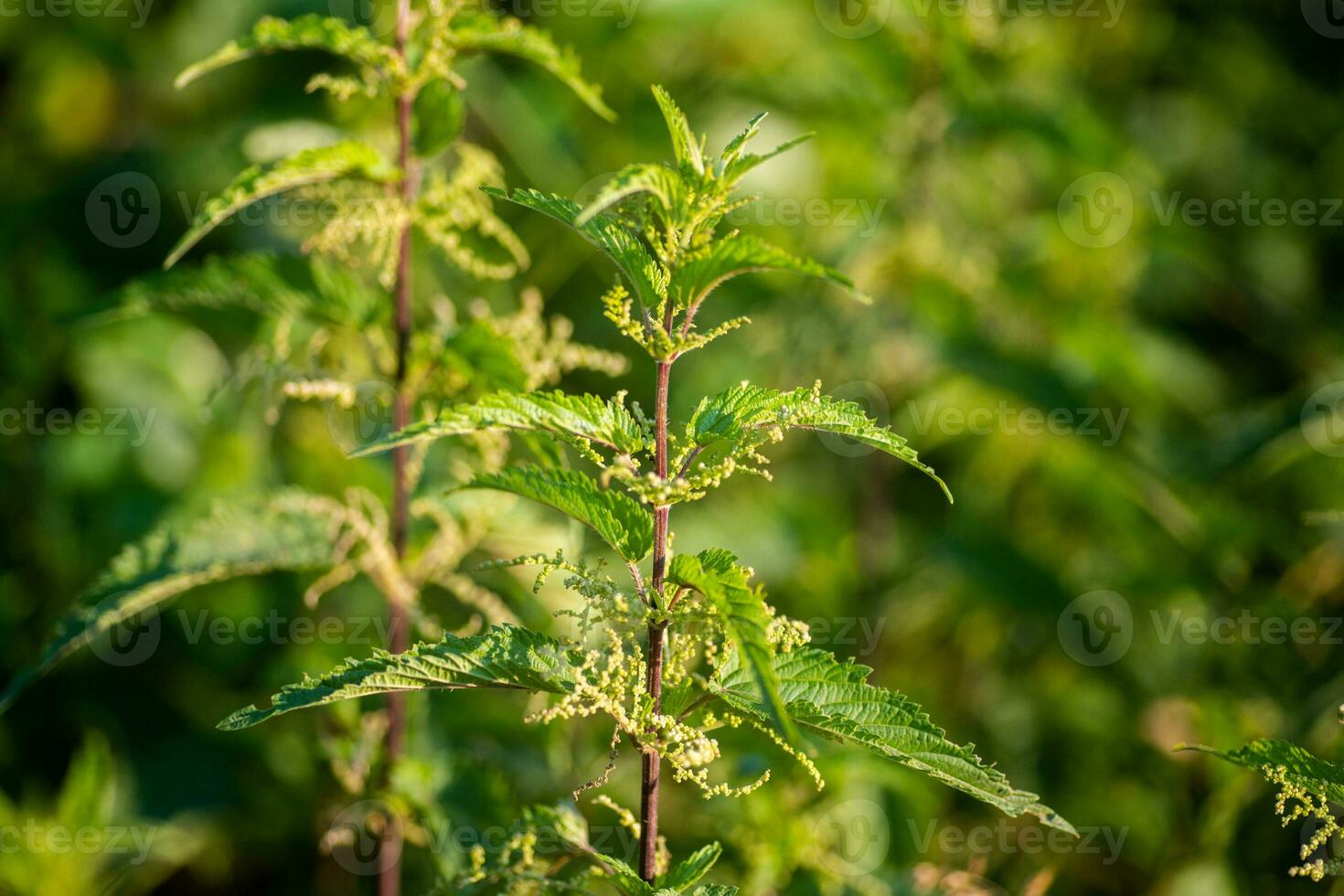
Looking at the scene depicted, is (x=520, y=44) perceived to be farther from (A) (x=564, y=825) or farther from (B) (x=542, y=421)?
(A) (x=564, y=825)

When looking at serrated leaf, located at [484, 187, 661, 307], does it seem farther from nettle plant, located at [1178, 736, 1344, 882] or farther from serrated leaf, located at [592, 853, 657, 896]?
nettle plant, located at [1178, 736, 1344, 882]

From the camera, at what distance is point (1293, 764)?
1492 mm

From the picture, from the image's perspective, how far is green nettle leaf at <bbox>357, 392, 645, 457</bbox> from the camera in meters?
1.33

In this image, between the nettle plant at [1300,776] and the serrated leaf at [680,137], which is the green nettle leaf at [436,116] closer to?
the serrated leaf at [680,137]

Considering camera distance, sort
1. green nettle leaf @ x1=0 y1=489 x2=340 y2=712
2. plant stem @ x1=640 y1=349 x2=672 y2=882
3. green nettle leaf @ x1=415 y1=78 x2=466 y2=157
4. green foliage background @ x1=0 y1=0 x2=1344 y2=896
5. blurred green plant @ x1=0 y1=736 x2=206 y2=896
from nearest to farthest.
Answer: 1. plant stem @ x1=640 y1=349 x2=672 y2=882
2. green nettle leaf @ x1=0 y1=489 x2=340 y2=712
3. green nettle leaf @ x1=415 y1=78 x2=466 y2=157
4. blurred green plant @ x1=0 y1=736 x2=206 y2=896
5. green foliage background @ x1=0 y1=0 x2=1344 y2=896

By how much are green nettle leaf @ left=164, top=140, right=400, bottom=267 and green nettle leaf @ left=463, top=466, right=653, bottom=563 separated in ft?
1.95

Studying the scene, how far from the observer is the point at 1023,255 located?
10.8 ft

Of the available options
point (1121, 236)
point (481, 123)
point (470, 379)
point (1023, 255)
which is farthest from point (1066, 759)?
point (481, 123)

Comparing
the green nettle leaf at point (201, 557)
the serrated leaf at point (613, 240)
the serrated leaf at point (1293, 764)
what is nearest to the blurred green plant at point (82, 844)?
the green nettle leaf at point (201, 557)

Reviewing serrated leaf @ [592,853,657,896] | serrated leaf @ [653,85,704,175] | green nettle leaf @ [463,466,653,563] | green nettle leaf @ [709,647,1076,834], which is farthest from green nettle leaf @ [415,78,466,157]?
serrated leaf @ [592,853,657,896]

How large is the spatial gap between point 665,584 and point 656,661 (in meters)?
0.10

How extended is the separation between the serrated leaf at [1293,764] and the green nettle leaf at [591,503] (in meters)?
0.76

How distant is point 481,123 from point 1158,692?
10.5 feet

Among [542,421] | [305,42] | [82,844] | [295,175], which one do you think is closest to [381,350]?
[295,175]
